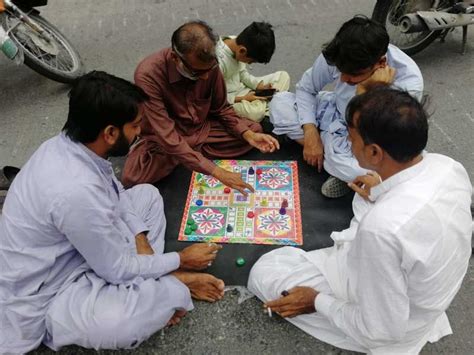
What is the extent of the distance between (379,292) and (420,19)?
2.76 metres

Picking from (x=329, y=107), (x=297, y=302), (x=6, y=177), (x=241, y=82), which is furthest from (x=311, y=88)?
(x=6, y=177)

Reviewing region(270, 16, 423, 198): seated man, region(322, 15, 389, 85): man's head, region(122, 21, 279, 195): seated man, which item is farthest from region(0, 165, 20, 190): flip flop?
region(322, 15, 389, 85): man's head

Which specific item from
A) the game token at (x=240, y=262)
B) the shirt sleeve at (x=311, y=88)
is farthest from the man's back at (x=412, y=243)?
the shirt sleeve at (x=311, y=88)

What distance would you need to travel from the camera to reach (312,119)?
8.50 feet

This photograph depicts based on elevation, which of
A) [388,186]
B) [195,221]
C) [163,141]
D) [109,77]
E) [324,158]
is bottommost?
[195,221]

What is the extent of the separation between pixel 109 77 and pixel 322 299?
1.19 m

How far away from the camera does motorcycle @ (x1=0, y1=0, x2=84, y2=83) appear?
10.1 feet

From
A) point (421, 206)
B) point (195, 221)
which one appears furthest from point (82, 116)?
point (421, 206)

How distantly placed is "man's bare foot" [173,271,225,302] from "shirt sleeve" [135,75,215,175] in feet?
1.84

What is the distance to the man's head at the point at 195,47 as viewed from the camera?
1.96 metres

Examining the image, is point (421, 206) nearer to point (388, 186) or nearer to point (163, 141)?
point (388, 186)

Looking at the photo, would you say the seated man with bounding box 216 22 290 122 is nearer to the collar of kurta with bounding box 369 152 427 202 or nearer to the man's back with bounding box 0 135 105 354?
the man's back with bounding box 0 135 105 354

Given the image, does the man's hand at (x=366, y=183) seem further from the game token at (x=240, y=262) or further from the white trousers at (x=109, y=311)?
the white trousers at (x=109, y=311)

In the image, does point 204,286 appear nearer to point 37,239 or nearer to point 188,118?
point 37,239
